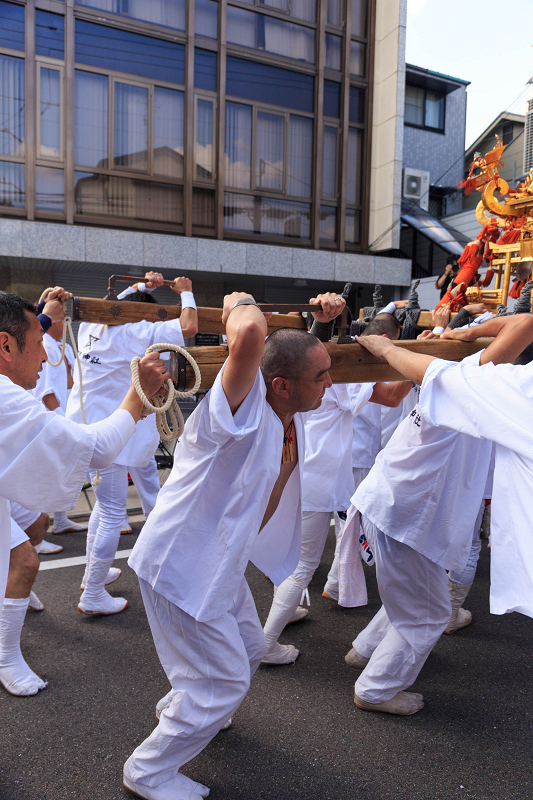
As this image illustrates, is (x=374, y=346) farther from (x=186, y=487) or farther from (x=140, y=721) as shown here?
(x=140, y=721)

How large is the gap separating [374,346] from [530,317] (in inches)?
25.0

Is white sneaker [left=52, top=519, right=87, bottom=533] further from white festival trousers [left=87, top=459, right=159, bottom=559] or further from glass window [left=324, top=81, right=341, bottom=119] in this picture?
glass window [left=324, top=81, right=341, bottom=119]

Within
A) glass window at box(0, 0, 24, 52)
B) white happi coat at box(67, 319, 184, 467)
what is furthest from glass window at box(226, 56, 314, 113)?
white happi coat at box(67, 319, 184, 467)

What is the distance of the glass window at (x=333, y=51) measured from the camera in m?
13.3

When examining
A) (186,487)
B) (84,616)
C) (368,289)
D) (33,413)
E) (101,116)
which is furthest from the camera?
(368,289)

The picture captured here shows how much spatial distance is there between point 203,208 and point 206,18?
4.03m

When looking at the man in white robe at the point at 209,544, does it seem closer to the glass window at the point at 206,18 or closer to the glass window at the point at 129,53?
the glass window at the point at 129,53

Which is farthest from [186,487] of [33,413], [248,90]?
[248,90]

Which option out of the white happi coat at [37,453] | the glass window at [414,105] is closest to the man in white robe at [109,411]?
the white happi coat at [37,453]

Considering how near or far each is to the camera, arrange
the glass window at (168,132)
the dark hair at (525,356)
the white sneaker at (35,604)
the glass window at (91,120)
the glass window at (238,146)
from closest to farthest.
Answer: the dark hair at (525,356) < the white sneaker at (35,604) < the glass window at (91,120) < the glass window at (168,132) < the glass window at (238,146)

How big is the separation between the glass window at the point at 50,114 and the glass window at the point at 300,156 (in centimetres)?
521

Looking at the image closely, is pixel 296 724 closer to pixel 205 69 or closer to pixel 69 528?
pixel 69 528

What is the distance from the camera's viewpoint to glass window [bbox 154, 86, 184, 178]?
467 inches

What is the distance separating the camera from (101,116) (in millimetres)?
11453
